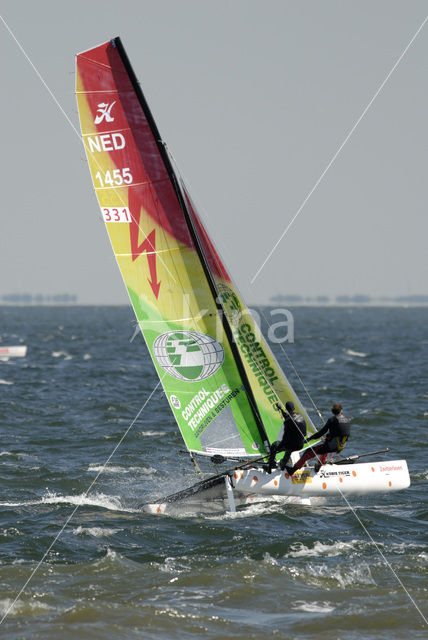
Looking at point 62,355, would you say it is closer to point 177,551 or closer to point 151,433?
point 151,433

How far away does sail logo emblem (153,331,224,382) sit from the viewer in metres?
15.2

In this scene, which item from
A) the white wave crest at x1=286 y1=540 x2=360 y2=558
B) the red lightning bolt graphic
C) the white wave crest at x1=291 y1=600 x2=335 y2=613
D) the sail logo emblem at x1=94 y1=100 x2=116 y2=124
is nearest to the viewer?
the white wave crest at x1=291 y1=600 x2=335 y2=613

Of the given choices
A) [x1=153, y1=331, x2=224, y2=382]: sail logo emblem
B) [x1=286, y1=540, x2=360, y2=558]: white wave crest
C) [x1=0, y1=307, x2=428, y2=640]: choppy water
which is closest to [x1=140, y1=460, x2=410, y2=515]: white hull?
[x1=0, y1=307, x2=428, y2=640]: choppy water

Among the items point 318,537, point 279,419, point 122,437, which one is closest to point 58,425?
point 122,437

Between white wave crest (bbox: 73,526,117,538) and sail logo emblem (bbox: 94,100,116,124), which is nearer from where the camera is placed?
white wave crest (bbox: 73,526,117,538)

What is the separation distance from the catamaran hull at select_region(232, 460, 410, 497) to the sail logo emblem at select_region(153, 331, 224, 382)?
200cm

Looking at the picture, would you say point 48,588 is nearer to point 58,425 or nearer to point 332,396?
point 58,425

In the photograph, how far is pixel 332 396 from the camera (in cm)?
3041

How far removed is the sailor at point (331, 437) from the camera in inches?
584

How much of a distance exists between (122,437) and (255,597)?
39.5ft

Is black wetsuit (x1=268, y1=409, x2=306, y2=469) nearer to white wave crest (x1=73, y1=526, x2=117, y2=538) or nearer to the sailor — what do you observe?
the sailor

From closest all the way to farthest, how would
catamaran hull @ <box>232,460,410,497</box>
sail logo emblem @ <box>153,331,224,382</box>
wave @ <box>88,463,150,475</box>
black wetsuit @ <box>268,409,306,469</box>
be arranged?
1. black wetsuit @ <box>268,409,306,469</box>
2. catamaran hull @ <box>232,460,410,497</box>
3. sail logo emblem @ <box>153,331,224,382</box>
4. wave @ <box>88,463,150,475</box>

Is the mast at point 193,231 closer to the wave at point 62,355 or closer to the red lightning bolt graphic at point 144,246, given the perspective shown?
the red lightning bolt graphic at point 144,246

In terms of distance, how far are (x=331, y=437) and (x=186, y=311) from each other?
139 inches
